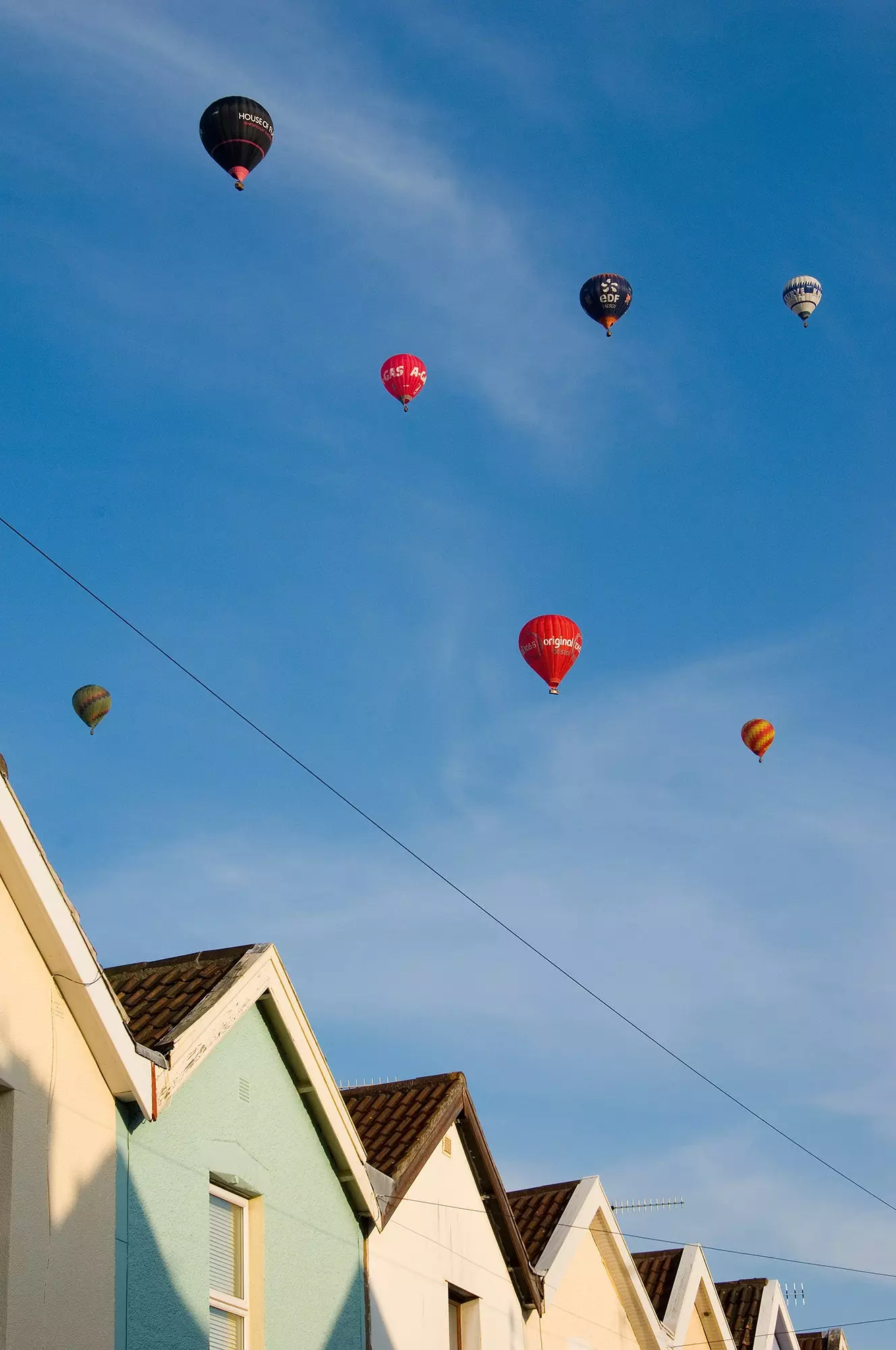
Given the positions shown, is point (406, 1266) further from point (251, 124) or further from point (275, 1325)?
point (251, 124)

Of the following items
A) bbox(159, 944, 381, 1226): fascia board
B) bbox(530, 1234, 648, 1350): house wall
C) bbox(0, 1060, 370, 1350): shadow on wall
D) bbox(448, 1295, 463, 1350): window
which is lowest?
bbox(0, 1060, 370, 1350): shadow on wall

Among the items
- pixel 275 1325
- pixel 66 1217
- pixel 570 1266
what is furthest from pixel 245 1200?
pixel 570 1266

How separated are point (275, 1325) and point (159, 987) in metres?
3.30

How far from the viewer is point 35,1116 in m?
13.5

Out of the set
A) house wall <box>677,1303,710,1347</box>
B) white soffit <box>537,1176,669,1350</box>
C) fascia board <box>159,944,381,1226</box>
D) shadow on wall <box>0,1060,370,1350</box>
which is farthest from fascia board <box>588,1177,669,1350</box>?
shadow on wall <box>0,1060,370,1350</box>

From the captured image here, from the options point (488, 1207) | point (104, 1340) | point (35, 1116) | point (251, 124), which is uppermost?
point (251, 124)

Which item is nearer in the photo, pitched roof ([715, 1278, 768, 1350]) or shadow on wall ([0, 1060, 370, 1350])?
shadow on wall ([0, 1060, 370, 1350])

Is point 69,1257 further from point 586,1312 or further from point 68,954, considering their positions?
point 586,1312

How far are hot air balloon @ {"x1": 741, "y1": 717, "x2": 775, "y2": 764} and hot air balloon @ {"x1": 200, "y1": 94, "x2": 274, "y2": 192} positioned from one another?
62.8ft

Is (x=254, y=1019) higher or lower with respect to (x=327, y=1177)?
higher

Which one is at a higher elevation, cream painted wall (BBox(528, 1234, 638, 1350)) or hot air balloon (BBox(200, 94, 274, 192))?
hot air balloon (BBox(200, 94, 274, 192))

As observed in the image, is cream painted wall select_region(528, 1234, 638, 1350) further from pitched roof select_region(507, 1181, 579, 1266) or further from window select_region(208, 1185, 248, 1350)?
window select_region(208, 1185, 248, 1350)

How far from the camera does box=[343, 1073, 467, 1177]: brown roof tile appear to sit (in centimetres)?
1964

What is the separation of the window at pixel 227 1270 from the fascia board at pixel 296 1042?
1485mm
